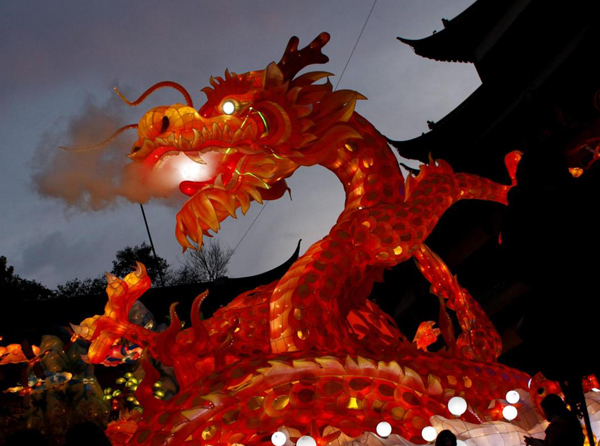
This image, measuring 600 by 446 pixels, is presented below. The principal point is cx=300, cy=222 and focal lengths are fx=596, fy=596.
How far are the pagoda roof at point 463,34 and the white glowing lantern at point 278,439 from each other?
9132mm

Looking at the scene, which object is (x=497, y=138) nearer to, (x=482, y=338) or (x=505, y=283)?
(x=505, y=283)

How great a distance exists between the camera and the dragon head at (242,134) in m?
2.21

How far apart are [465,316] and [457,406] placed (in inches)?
28.9

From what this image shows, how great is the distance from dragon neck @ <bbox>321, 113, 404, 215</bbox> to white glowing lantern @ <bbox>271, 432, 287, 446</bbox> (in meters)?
1.01

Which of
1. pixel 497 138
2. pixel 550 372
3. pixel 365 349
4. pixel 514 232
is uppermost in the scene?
pixel 497 138

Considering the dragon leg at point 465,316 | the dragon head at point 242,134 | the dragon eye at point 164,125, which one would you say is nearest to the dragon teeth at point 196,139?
the dragon head at point 242,134

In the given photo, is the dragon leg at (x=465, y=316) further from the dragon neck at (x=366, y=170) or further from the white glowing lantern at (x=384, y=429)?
the white glowing lantern at (x=384, y=429)

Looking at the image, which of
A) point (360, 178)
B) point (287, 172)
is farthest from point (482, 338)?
point (287, 172)

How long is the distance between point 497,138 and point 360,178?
6845 mm

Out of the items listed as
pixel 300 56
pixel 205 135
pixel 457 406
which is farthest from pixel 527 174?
pixel 300 56

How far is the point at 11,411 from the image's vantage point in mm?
7762

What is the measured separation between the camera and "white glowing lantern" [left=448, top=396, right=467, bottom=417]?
5.99ft

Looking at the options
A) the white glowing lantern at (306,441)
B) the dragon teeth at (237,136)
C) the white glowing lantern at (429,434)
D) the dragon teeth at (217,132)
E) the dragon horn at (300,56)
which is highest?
the dragon horn at (300,56)

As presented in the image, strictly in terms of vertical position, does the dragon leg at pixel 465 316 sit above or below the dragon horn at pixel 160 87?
below
